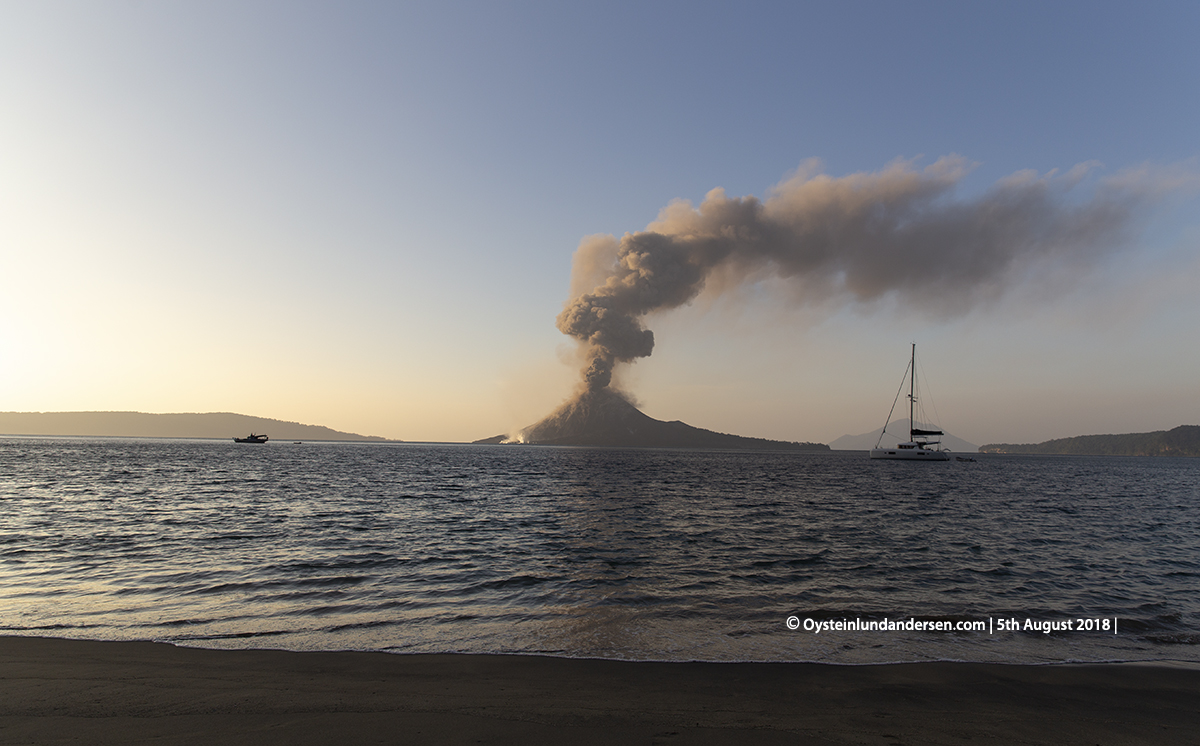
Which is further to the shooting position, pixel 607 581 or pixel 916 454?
pixel 916 454

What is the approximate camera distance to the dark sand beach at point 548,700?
5988 mm

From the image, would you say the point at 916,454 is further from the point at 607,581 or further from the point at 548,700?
the point at 548,700

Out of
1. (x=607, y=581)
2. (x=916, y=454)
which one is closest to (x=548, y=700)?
(x=607, y=581)

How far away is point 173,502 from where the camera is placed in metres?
30.7

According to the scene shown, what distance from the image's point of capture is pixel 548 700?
6.96 metres

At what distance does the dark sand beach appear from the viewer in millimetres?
5988

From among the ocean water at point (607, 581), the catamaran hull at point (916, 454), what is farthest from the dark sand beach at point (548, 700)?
the catamaran hull at point (916, 454)

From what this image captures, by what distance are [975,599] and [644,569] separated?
789 cm

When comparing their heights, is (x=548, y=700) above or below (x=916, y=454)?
above

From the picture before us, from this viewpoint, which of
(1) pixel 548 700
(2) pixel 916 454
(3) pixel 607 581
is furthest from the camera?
(2) pixel 916 454

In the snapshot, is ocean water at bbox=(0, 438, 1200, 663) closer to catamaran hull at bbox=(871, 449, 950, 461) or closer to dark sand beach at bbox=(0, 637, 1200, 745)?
dark sand beach at bbox=(0, 637, 1200, 745)

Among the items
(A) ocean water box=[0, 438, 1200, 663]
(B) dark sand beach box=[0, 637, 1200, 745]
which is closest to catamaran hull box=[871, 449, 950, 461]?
(A) ocean water box=[0, 438, 1200, 663]

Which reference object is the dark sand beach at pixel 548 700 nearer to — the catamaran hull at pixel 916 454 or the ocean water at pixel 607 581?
the ocean water at pixel 607 581

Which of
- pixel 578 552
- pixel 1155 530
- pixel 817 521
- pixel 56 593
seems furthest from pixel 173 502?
pixel 1155 530
